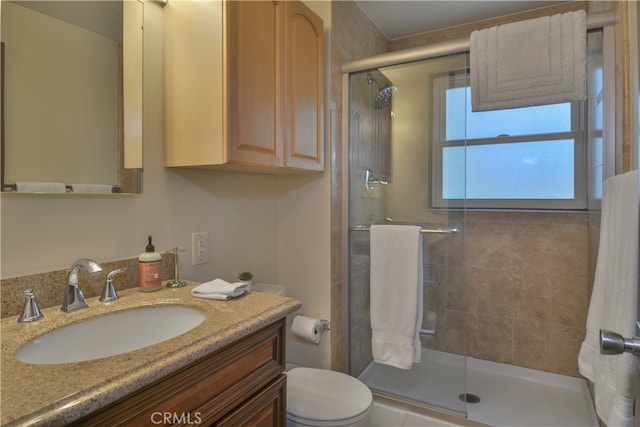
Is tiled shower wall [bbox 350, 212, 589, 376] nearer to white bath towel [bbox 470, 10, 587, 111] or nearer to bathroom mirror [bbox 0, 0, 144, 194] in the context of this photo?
white bath towel [bbox 470, 10, 587, 111]

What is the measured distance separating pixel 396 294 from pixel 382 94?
1131 mm

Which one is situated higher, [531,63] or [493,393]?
[531,63]

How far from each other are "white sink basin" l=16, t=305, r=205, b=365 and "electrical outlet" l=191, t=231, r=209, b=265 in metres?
0.41

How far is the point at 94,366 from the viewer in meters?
0.65

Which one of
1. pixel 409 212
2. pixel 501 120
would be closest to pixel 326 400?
pixel 409 212

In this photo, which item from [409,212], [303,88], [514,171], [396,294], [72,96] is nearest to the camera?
[72,96]

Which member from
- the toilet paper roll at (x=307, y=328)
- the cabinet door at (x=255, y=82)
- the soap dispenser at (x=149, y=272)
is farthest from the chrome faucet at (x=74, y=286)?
the toilet paper roll at (x=307, y=328)

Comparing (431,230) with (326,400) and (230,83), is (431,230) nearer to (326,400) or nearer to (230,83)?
(326,400)

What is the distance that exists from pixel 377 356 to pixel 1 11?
6.46ft

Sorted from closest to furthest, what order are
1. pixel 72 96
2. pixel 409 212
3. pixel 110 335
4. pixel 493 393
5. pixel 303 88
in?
pixel 110 335 → pixel 72 96 → pixel 303 88 → pixel 409 212 → pixel 493 393

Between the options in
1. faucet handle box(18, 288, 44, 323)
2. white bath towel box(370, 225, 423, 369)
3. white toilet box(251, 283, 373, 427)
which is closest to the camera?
faucet handle box(18, 288, 44, 323)

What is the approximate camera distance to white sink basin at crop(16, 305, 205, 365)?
32.1 inches

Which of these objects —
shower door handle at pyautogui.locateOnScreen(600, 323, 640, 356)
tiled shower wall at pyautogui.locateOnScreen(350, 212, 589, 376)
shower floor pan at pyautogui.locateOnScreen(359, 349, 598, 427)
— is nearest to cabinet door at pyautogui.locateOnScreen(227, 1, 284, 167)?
tiled shower wall at pyautogui.locateOnScreen(350, 212, 589, 376)

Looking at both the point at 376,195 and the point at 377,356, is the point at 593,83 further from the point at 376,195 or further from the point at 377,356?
the point at 377,356
